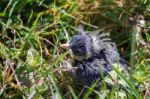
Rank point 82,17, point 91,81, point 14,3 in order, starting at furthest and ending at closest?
point 82,17
point 14,3
point 91,81

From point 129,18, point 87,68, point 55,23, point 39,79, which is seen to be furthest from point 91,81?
point 129,18

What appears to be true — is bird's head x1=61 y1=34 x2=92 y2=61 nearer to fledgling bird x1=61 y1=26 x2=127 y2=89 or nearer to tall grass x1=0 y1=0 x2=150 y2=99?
fledgling bird x1=61 y1=26 x2=127 y2=89

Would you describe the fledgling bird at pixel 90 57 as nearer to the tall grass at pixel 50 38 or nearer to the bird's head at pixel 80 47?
the bird's head at pixel 80 47

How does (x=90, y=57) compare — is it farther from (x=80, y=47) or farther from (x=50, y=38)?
(x=50, y=38)

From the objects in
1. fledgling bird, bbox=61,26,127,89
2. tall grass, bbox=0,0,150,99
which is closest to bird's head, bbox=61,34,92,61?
fledgling bird, bbox=61,26,127,89

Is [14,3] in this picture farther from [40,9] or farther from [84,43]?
[84,43]

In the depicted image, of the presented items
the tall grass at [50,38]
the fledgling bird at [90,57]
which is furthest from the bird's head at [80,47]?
the tall grass at [50,38]
